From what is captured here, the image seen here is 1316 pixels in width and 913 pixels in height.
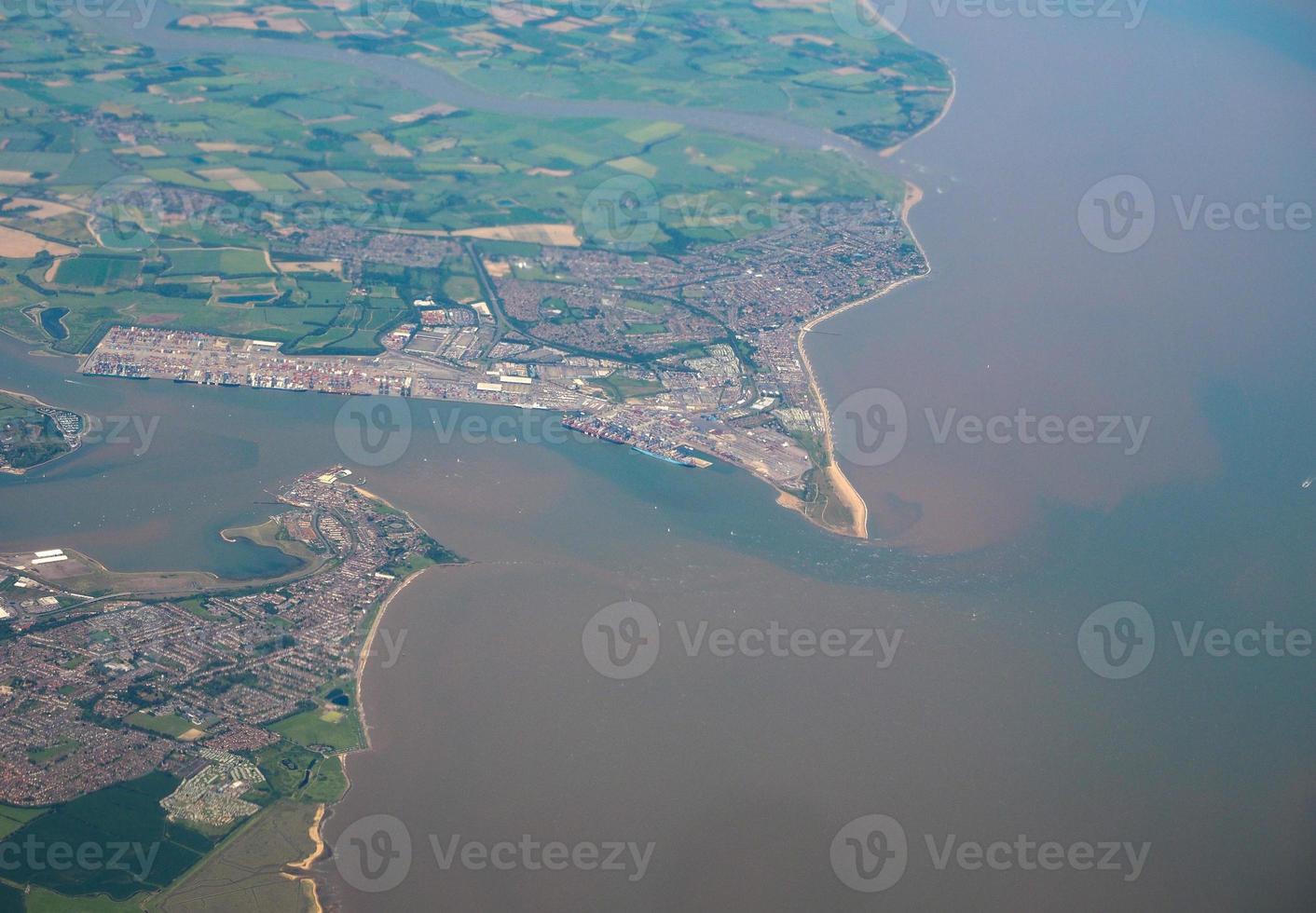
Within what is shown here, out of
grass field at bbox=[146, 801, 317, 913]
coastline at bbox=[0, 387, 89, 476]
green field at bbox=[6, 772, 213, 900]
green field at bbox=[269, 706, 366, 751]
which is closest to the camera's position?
grass field at bbox=[146, 801, 317, 913]

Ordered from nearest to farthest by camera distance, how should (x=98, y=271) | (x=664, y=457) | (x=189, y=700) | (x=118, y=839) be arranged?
(x=118, y=839), (x=189, y=700), (x=664, y=457), (x=98, y=271)

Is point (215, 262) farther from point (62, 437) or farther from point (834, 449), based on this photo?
point (834, 449)

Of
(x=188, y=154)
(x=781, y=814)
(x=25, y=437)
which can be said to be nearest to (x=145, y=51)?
(x=188, y=154)

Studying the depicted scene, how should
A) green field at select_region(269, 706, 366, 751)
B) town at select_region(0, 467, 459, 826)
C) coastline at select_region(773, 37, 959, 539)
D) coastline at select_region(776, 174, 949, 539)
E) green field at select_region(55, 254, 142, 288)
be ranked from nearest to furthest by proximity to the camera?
town at select_region(0, 467, 459, 826) → green field at select_region(269, 706, 366, 751) → coastline at select_region(776, 174, 949, 539) → coastline at select_region(773, 37, 959, 539) → green field at select_region(55, 254, 142, 288)

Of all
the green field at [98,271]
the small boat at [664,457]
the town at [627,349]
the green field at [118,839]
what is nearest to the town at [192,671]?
the green field at [118,839]

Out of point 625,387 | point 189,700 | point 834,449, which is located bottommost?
point 189,700

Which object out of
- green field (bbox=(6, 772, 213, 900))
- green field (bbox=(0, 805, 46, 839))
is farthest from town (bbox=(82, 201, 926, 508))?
green field (bbox=(0, 805, 46, 839))

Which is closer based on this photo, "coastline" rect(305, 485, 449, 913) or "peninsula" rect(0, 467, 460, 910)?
"coastline" rect(305, 485, 449, 913)

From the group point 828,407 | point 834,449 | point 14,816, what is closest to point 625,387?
point 828,407

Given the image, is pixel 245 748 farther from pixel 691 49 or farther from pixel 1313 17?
pixel 1313 17

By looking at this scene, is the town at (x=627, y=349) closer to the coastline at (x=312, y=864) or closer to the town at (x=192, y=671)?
the town at (x=192, y=671)

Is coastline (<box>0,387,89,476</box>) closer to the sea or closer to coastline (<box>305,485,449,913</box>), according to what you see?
the sea
